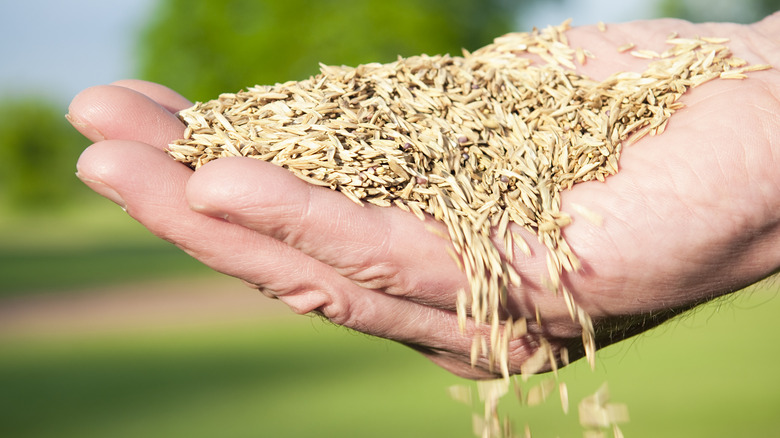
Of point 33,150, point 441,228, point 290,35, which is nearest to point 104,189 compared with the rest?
point 441,228

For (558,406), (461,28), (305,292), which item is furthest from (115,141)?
(461,28)

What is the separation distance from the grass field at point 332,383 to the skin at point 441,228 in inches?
133

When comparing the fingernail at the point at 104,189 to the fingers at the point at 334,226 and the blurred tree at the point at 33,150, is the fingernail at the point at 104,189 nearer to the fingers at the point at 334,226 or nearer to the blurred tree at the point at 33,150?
the fingers at the point at 334,226

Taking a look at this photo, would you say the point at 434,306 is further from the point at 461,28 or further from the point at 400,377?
the point at 461,28

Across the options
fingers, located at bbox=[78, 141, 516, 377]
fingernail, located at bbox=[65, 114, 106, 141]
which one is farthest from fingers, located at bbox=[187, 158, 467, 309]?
fingernail, located at bbox=[65, 114, 106, 141]

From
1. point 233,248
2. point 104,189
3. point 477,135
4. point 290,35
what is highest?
point 290,35

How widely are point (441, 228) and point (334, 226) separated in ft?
1.24

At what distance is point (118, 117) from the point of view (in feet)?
8.82

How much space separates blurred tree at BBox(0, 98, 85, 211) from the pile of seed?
3125 centimetres

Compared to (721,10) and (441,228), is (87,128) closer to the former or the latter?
(441,228)

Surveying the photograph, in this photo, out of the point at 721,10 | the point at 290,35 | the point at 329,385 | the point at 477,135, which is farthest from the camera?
the point at 721,10

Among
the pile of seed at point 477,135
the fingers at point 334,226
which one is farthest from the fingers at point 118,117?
the fingers at point 334,226

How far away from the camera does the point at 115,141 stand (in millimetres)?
2508

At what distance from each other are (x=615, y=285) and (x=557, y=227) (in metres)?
0.33
